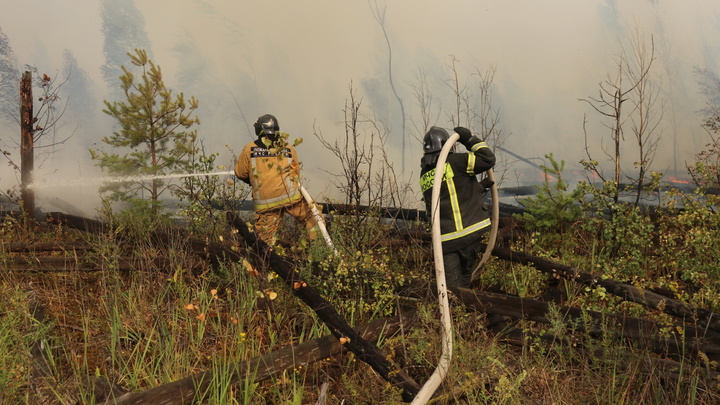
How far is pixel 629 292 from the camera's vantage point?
459 cm

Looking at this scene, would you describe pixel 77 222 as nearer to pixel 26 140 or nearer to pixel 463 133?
pixel 26 140

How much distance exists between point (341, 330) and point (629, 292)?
245cm

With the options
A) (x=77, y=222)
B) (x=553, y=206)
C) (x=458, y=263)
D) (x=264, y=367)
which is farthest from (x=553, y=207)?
(x=77, y=222)

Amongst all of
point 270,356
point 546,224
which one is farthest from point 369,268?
point 546,224

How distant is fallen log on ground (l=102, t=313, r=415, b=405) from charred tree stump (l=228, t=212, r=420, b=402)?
0.51 feet

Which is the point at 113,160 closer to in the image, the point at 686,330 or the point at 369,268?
the point at 369,268

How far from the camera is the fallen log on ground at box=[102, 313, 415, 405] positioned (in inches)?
118

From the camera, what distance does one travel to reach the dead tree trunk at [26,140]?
1034 centimetres

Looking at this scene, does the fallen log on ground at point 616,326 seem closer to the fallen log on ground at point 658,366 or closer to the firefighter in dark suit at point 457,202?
the fallen log on ground at point 658,366

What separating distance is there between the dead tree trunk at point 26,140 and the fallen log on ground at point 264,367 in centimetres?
865

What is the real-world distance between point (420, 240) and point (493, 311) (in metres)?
2.27

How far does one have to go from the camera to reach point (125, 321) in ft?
14.4

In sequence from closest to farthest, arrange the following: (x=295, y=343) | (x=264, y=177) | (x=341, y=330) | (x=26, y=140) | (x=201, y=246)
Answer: (x=341, y=330) < (x=295, y=343) < (x=201, y=246) < (x=264, y=177) < (x=26, y=140)

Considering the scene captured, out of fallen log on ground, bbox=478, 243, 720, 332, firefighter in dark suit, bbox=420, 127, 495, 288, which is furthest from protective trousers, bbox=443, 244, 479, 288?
fallen log on ground, bbox=478, 243, 720, 332
